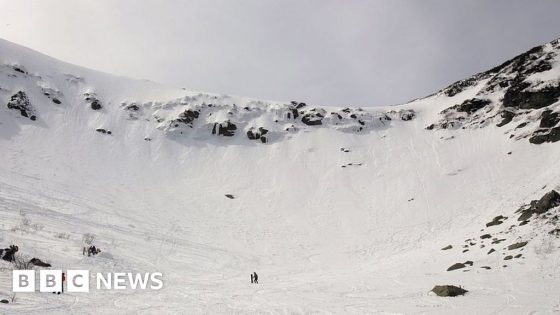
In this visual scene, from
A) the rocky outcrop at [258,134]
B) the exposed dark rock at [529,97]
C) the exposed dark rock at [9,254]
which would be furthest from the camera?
the rocky outcrop at [258,134]

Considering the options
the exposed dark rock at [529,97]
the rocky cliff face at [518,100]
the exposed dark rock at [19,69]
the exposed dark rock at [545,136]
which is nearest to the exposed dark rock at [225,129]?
the rocky cliff face at [518,100]

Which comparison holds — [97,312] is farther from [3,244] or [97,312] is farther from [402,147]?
[402,147]

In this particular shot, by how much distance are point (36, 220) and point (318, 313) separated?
66.9ft

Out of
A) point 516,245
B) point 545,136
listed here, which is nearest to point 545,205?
point 516,245

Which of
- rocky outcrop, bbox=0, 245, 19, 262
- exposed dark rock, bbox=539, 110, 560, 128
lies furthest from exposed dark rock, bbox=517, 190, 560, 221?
rocky outcrop, bbox=0, 245, 19, 262

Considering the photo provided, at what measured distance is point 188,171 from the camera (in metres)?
49.3

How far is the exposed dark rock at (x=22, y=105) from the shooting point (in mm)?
50728

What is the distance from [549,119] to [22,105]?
66.5m

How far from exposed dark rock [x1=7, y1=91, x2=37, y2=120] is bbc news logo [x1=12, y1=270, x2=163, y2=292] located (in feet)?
147

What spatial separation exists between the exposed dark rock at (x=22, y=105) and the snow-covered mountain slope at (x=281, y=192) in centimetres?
22

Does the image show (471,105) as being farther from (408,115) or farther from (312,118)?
(312,118)

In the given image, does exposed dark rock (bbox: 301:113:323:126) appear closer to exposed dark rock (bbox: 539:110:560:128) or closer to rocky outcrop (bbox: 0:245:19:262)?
exposed dark rock (bbox: 539:110:560:128)

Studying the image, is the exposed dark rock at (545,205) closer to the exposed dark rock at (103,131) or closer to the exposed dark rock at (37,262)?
the exposed dark rock at (37,262)

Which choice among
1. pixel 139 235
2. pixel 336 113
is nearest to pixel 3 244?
pixel 139 235
